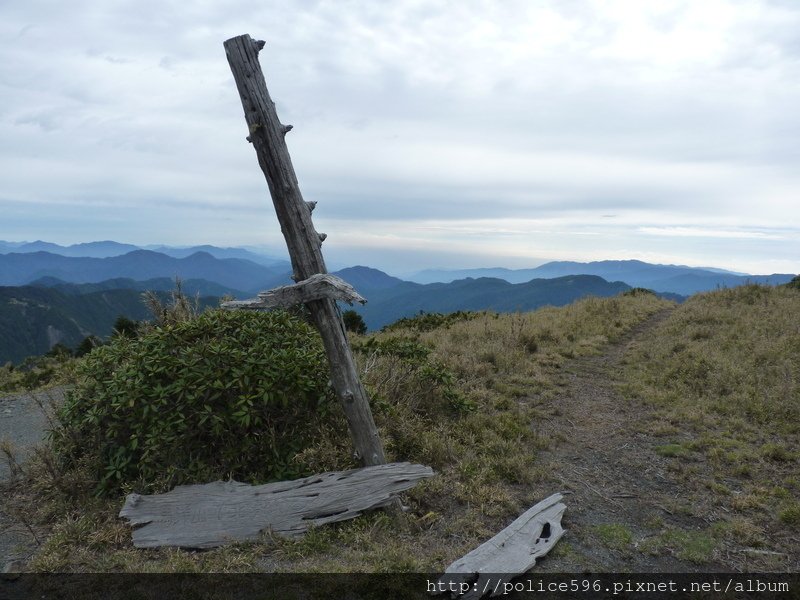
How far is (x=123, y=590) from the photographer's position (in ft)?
13.3

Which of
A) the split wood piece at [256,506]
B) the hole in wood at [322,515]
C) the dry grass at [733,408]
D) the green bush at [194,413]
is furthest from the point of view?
the green bush at [194,413]

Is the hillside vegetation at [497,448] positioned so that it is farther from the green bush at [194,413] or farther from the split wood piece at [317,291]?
the split wood piece at [317,291]

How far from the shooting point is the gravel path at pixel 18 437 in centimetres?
482

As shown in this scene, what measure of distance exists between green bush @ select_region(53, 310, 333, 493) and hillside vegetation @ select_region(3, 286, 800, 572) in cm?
25

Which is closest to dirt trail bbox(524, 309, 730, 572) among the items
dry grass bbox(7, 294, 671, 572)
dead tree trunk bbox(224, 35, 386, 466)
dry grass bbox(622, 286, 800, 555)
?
dry grass bbox(622, 286, 800, 555)

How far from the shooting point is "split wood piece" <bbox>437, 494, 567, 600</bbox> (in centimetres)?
416

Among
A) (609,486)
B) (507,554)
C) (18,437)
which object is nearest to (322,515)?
(507,554)

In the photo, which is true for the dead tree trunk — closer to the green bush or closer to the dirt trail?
the green bush

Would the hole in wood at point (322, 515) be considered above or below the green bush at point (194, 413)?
below

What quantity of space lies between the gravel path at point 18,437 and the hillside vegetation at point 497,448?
0.22 m

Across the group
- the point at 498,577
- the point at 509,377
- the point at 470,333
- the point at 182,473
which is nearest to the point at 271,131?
the point at 182,473

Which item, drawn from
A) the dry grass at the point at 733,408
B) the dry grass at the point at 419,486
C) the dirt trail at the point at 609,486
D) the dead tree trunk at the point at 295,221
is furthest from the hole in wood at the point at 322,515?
the dry grass at the point at 733,408

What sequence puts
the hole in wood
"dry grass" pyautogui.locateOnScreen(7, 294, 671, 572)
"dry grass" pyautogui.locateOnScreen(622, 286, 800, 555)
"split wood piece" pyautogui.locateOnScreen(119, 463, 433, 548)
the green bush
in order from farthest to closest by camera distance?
the green bush < "dry grass" pyautogui.locateOnScreen(622, 286, 800, 555) < the hole in wood < "split wood piece" pyautogui.locateOnScreen(119, 463, 433, 548) < "dry grass" pyautogui.locateOnScreen(7, 294, 671, 572)

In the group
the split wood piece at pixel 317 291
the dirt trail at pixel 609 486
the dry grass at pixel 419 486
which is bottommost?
the dirt trail at pixel 609 486
